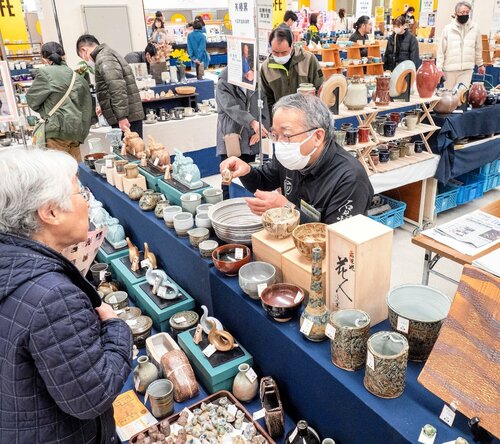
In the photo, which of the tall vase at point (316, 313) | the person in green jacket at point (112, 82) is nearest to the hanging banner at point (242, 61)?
the person in green jacket at point (112, 82)

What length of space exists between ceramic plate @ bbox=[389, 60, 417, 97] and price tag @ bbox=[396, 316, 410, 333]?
135 inches

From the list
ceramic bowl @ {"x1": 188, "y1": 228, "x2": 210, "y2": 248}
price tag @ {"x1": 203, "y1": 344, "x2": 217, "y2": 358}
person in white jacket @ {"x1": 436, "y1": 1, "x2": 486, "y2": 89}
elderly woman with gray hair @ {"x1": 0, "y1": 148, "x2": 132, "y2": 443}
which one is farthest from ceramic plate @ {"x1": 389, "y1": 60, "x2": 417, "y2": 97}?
elderly woman with gray hair @ {"x1": 0, "y1": 148, "x2": 132, "y2": 443}

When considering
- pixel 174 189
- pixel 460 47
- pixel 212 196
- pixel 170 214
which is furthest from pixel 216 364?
pixel 460 47

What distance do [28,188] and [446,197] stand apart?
451 cm

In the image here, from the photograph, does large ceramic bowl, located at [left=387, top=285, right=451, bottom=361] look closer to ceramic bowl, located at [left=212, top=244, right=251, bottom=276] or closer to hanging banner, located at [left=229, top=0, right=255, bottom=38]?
ceramic bowl, located at [left=212, top=244, right=251, bottom=276]

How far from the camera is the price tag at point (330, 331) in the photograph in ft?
4.45

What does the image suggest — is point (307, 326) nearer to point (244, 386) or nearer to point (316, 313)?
point (316, 313)

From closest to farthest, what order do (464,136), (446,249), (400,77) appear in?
Answer: (446,249) → (400,77) → (464,136)

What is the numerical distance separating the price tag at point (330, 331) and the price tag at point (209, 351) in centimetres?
63

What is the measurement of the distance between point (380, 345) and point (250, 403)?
0.68 m

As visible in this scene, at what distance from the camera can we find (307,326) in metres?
1.48

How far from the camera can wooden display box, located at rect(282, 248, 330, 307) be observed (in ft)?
5.33

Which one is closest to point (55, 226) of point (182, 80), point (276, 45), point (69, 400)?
point (69, 400)

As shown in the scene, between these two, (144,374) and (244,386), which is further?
(144,374)
